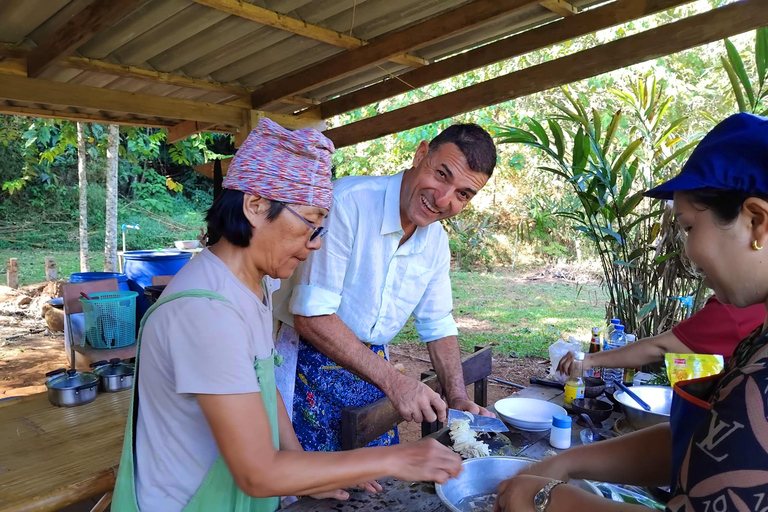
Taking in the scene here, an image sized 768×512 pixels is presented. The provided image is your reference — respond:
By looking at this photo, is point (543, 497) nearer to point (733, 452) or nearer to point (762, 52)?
point (733, 452)

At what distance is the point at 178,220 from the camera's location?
714 inches

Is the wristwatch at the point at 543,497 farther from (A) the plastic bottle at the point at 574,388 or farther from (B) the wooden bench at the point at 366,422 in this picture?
(A) the plastic bottle at the point at 574,388

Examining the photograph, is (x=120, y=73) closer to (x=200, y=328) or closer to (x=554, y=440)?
(x=200, y=328)

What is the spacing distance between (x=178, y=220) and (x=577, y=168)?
16.6 meters

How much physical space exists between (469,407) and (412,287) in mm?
599

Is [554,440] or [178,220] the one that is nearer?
[554,440]

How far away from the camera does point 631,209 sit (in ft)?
14.0

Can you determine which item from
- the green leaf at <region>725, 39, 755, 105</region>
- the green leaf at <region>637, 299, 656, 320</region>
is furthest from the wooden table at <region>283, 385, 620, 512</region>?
the green leaf at <region>725, 39, 755, 105</region>

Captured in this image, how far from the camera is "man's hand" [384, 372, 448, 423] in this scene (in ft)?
6.10

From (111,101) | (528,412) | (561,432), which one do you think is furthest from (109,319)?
(561,432)

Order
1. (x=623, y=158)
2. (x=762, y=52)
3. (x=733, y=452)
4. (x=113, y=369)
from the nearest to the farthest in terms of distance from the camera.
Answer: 1. (x=733, y=452)
2. (x=113, y=369)
3. (x=762, y=52)
4. (x=623, y=158)

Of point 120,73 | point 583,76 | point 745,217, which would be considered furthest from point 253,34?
point 745,217

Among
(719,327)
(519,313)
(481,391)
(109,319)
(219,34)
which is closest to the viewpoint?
(719,327)

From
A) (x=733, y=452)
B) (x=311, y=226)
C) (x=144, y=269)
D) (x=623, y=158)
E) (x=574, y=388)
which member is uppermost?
(x=623, y=158)
